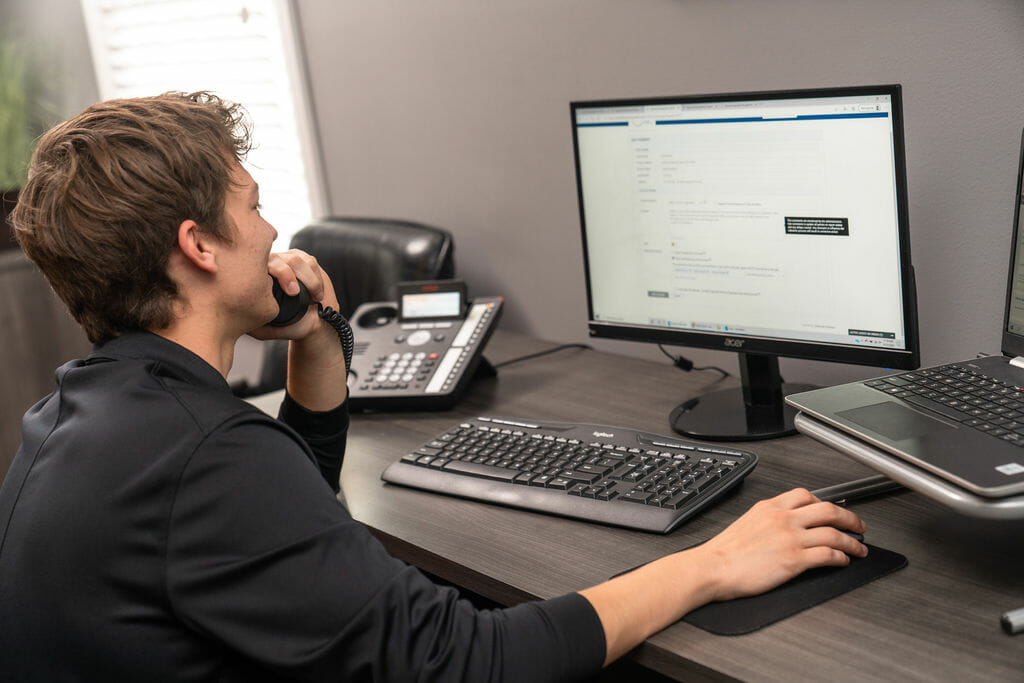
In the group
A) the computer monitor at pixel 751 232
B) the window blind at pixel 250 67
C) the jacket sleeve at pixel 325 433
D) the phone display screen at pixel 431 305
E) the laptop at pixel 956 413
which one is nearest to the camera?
the laptop at pixel 956 413

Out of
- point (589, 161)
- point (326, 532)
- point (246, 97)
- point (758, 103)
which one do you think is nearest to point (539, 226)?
point (589, 161)

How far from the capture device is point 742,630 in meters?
0.99

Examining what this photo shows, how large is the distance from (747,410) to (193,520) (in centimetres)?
93

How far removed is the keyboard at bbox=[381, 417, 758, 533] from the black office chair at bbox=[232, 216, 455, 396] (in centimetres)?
67

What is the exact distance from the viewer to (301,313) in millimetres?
1455

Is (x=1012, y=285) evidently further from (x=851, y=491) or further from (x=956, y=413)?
(x=851, y=491)

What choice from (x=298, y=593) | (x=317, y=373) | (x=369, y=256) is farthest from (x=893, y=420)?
(x=369, y=256)

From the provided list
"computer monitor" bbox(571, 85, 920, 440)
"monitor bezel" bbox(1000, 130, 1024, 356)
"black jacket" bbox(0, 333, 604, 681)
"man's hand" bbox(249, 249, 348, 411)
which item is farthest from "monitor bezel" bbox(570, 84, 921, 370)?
"black jacket" bbox(0, 333, 604, 681)

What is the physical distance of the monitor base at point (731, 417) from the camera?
149 centimetres

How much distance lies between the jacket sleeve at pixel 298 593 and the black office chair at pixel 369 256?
1.22m

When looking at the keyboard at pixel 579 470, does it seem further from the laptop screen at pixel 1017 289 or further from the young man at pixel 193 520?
the laptop screen at pixel 1017 289

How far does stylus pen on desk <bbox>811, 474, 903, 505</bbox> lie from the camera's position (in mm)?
1244

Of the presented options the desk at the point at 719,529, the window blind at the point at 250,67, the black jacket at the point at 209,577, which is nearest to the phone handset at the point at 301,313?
the desk at the point at 719,529

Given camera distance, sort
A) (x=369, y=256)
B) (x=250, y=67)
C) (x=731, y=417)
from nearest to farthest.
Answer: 1. (x=731, y=417)
2. (x=369, y=256)
3. (x=250, y=67)
